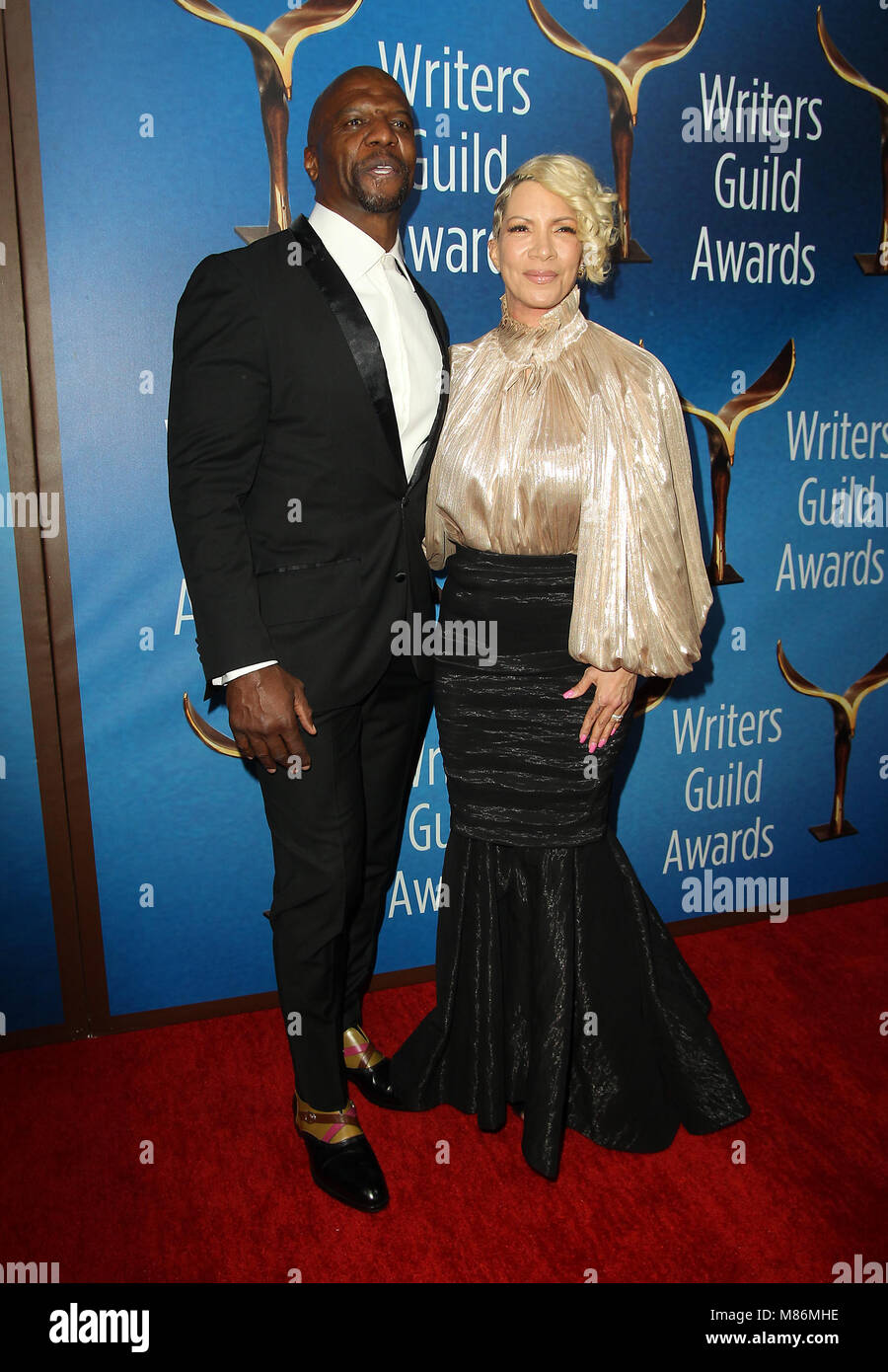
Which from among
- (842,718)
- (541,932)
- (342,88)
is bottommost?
(541,932)

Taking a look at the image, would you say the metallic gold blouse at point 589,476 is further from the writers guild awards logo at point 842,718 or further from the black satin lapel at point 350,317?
the writers guild awards logo at point 842,718

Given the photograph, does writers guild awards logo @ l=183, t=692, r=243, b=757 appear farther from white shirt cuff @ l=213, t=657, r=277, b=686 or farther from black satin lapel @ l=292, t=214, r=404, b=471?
black satin lapel @ l=292, t=214, r=404, b=471

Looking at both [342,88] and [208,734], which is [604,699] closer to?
[208,734]

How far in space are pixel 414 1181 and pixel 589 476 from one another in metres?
1.50

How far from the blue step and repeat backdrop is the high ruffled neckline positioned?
608 millimetres

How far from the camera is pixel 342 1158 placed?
7.11 ft

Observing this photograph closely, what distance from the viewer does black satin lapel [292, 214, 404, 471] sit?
1.85 metres

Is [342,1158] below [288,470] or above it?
below

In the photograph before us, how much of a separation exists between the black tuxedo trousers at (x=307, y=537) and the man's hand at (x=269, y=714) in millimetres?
39

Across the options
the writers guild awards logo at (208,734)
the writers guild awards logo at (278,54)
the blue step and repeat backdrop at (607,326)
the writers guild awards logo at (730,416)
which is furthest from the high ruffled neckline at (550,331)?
the writers guild awards logo at (208,734)

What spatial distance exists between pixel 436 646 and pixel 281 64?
1.32 meters

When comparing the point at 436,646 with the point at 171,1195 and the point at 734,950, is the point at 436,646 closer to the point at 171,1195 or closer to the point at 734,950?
the point at 171,1195

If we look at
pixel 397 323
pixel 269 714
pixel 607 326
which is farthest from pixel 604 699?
pixel 607 326

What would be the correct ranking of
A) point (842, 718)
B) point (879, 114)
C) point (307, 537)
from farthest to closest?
point (842, 718)
point (879, 114)
point (307, 537)
